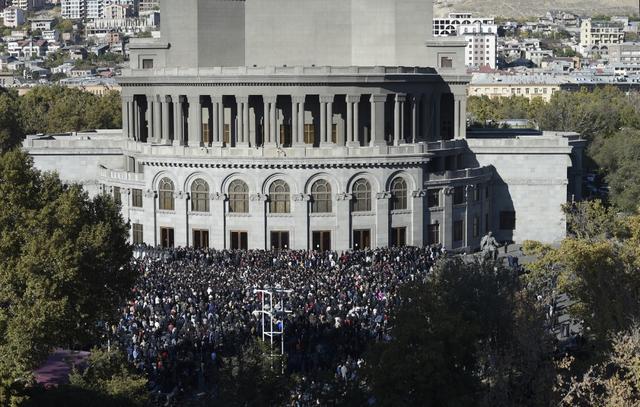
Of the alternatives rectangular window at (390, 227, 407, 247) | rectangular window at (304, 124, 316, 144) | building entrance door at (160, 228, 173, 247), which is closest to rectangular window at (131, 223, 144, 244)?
building entrance door at (160, 228, 173, 247)

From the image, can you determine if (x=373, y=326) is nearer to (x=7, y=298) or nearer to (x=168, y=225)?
(x=7, y=298)

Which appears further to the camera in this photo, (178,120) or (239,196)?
(178,120)

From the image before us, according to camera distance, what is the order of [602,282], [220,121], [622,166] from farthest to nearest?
[622,166] < [220,121] < [602,282]

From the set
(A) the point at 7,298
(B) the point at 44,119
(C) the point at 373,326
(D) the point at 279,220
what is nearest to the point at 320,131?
(D) the point at 279,220

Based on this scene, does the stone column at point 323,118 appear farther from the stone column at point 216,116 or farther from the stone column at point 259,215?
the stone column at point 216,116

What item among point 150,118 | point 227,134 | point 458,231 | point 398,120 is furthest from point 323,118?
point 150,118

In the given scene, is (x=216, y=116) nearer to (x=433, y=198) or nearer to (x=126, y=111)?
(x=126, y=111)

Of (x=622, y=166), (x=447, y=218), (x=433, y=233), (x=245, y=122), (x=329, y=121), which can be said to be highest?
(x=329, y=121)

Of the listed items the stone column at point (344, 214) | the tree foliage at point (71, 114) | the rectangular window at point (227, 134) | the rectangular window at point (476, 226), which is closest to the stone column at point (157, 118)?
the rectangular window at point (227, 134)
